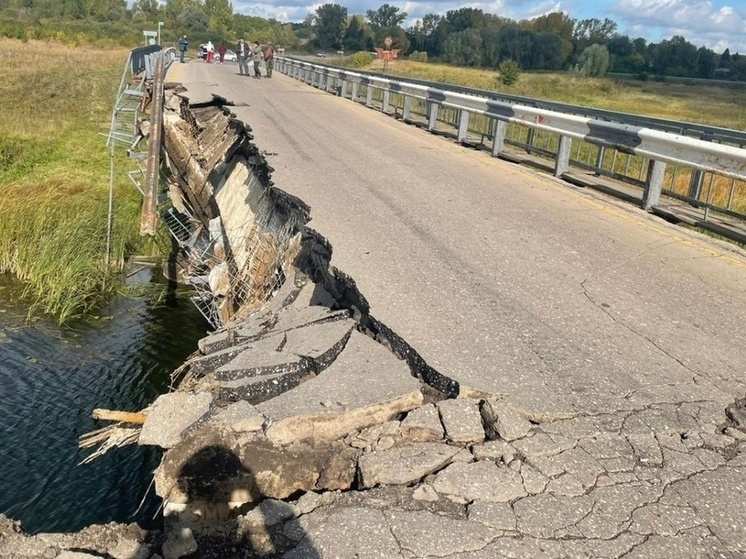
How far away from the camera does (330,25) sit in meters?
140

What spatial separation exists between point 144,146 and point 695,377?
18.9 metres

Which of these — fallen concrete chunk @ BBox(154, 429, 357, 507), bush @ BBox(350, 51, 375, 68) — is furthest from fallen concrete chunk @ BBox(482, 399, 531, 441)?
bush @ BBox(350, 51, 375, 68)

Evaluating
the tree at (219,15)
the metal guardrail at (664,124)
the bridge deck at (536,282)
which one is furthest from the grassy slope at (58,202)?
the tree at (219,15)

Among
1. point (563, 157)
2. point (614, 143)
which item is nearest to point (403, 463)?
point (614, 143)

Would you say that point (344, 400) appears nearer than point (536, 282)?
Yes

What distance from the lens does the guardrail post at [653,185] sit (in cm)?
920

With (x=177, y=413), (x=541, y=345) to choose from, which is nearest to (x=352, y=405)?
(x=177, y=413)

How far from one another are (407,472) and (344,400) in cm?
72

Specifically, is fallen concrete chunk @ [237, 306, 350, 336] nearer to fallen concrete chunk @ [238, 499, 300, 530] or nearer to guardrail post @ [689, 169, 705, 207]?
fallen concrete chunk @ [238, 499, 300, 530]

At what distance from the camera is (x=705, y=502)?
338 centimetres

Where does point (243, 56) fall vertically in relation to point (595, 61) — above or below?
below

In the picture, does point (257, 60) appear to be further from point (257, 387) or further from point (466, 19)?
point (466, 19)

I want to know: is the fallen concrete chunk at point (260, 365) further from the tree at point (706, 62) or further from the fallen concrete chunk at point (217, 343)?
the tree at point (706, 62)

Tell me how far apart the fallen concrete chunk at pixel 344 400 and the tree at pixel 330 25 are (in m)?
136
